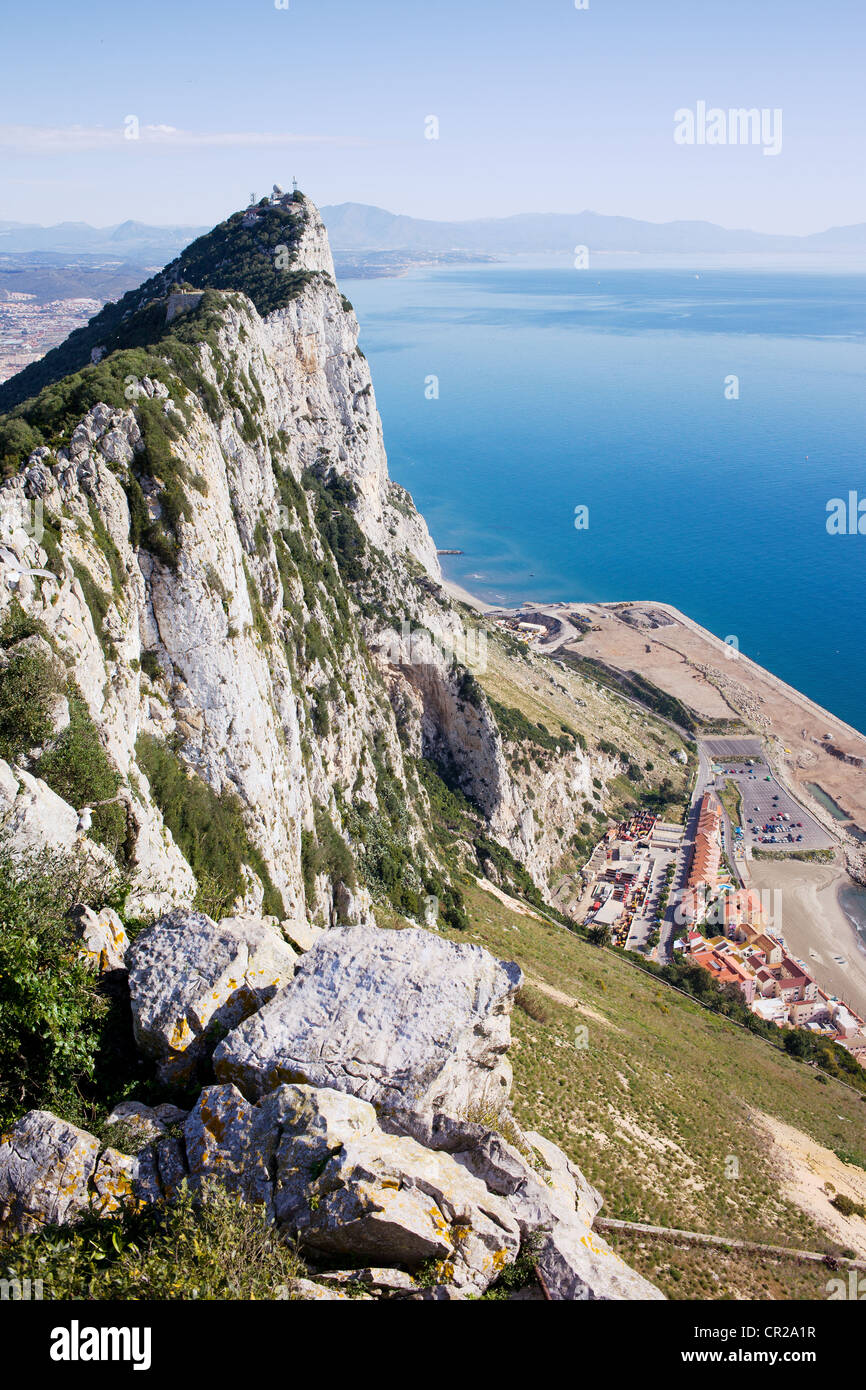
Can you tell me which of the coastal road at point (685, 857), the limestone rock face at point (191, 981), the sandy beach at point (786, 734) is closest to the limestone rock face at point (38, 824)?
the limestone rock face at point (191, 981)

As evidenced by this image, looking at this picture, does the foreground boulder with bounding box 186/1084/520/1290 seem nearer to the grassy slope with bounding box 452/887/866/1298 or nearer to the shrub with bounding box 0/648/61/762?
the shrub with bounding box 0/648/61/762

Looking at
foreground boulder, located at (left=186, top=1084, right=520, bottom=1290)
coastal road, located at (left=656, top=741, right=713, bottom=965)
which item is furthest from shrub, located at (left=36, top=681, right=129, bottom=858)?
coastal road, located at (left=656, top=741, right=713, bottom=965)

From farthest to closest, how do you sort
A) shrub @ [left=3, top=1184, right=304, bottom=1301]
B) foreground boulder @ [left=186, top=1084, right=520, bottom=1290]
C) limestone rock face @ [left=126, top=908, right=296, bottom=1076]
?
1. limestone rock face @ [left=126, top=908, right=296, bottom=1076]
2. foreground boulder @ [left=186, top=1084, right=520, bottom=1290]
3. shrub @ [left=3, top=1184, right=304, bottom=1301]

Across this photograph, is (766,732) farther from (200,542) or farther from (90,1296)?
(90,1296)

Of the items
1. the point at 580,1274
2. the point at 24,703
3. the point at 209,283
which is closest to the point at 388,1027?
the point at 580,1274

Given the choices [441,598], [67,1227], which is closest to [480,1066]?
[67,1227]
